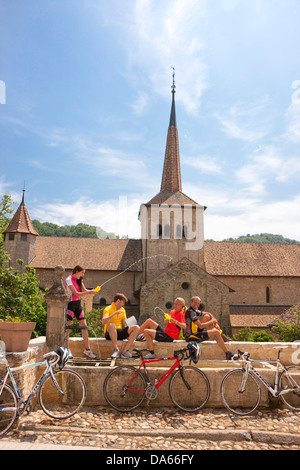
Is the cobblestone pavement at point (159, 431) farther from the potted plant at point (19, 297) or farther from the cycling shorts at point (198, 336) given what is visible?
the potted plant at point (19, 297)

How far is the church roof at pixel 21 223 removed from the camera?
32.8m

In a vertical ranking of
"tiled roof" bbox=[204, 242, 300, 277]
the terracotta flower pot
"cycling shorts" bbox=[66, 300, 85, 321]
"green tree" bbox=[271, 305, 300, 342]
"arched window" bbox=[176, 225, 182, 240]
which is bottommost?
"green tree" bbox=[271, 305, 300, 342]

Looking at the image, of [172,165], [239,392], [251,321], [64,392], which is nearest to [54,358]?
[64,392]

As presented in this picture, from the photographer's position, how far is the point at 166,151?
36938 mm

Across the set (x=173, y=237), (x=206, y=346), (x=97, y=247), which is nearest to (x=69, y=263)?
(x=97, y=247)

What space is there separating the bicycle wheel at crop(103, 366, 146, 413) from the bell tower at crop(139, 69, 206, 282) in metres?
26.0

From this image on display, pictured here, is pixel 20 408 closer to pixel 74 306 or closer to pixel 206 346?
pixel 74 306

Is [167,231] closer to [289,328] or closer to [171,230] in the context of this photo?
[171,230]

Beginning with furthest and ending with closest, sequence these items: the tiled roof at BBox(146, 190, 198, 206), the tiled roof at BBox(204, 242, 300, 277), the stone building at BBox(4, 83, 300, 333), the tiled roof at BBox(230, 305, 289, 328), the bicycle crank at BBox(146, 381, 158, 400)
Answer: the tiled roof at BBox(146, 190, 198, 206) → the tiled roof at BBox(204, 242, 300, 277) → the stone building at BBox(4, 83, 300, 333) → the tiled roof at BBox(230, 305, 289, 328) → the bicycle crank at BBox(146, 381, 158, 400)

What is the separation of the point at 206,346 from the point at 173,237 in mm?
24692

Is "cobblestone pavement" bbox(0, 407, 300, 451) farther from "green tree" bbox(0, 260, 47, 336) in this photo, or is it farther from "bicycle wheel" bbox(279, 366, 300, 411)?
"green tree" bbox(0, 260, 47, 336)

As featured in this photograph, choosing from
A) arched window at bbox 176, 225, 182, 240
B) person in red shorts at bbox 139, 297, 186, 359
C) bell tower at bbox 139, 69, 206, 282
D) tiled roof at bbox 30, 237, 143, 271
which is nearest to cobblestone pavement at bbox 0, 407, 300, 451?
person in red shorts at bbox 139, 297, 186, 359

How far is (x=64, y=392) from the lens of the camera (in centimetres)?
611

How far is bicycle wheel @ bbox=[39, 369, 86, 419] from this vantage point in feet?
19.3
